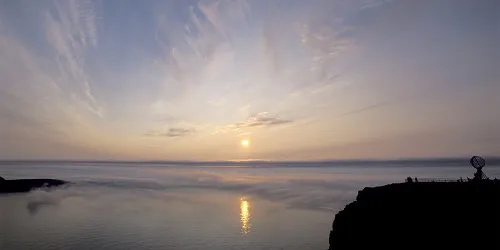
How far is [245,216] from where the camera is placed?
311ft

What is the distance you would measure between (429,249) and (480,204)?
953cm

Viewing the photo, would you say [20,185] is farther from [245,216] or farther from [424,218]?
[424,218]

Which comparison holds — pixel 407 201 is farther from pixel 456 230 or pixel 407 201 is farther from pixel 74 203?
pixel 74 203

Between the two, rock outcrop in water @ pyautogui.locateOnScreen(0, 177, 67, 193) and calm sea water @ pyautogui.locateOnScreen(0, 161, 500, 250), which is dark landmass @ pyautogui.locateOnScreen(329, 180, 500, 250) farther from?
rock outcrop in water @ pyautogui.locateOnScreen(0, 177, 67, 193)

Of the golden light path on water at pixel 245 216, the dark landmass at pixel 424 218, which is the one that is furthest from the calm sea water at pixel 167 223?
the dark landmass at pixel 424 218

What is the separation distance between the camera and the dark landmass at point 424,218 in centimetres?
3419

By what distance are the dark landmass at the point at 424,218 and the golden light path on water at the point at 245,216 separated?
34245 millimetres

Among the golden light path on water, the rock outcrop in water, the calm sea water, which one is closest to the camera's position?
the calm sea water

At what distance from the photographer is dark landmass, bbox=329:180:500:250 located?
3419 centimetres

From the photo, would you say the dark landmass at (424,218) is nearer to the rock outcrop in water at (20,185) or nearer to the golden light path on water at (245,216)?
the golden light path on water at (245,216)

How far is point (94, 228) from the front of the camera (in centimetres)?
7862

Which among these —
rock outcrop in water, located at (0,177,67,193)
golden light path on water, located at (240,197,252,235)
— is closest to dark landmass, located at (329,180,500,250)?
golden light path on water, located at (240,197,252,235)

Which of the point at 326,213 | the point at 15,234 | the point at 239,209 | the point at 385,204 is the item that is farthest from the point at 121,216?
the point at 385,204

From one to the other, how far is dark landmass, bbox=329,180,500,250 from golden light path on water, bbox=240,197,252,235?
112 feet
